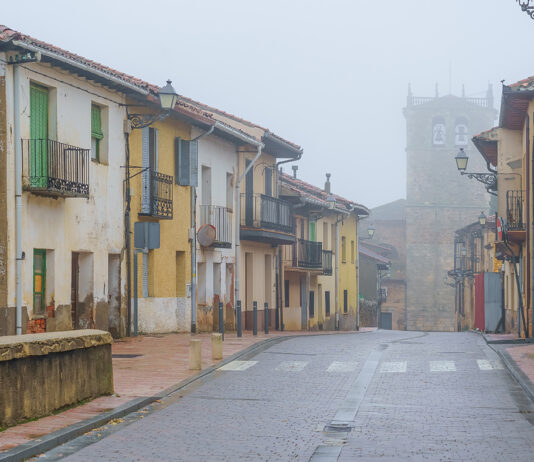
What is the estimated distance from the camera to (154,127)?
81.9 ft

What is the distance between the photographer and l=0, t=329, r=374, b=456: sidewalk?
959 cm

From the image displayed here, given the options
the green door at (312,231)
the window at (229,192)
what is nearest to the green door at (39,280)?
the window at (229,192)

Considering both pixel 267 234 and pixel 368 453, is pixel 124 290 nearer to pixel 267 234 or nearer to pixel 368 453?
pixel 267 234

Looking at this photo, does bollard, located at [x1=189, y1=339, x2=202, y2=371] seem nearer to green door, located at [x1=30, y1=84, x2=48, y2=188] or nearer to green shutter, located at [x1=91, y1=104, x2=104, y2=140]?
green door, located at [x1=30, y1=84, x2=48, y2=188]

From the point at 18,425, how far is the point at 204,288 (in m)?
19.4

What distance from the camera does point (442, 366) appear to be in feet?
57.5

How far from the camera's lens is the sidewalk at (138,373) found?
9.59m

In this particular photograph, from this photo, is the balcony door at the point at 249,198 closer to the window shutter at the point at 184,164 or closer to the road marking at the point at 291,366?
the window shutter at the point at 184,164

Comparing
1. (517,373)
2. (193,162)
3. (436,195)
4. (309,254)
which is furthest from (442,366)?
(436,195)

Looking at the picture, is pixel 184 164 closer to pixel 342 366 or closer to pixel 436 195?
pixel 342 366

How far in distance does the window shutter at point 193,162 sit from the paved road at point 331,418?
9971 mm

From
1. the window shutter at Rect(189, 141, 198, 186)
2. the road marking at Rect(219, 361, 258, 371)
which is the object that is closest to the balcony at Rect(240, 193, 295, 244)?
the window shutter at Rect(189, 141, 198, 186)

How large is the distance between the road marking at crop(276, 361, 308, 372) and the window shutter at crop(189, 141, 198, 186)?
9.91 meters

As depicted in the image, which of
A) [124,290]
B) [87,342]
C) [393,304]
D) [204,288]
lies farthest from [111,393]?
[393,304]
